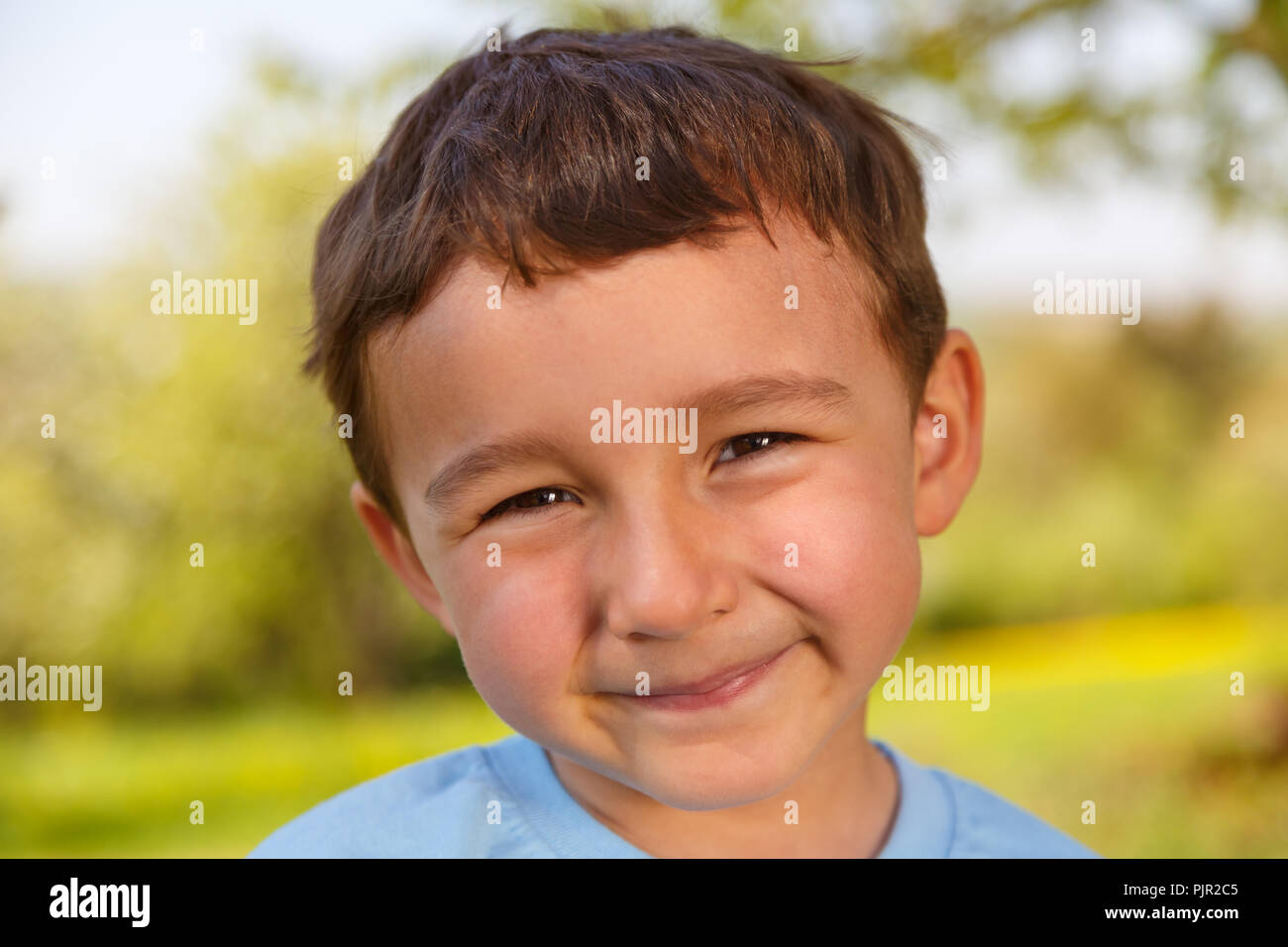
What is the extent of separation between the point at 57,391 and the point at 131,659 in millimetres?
1233

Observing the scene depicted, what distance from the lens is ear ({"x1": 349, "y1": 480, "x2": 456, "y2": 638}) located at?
1223 millimetres

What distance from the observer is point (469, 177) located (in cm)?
106

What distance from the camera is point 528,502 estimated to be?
3.39 feet

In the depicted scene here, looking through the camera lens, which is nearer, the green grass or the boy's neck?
the boy's neck

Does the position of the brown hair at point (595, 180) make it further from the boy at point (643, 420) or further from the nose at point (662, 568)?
the nose at point (662, 568)

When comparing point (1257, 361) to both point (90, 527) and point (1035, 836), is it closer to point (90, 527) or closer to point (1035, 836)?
point (1035, 836)

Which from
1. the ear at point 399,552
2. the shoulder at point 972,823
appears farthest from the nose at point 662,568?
the shoulder at point 972,823

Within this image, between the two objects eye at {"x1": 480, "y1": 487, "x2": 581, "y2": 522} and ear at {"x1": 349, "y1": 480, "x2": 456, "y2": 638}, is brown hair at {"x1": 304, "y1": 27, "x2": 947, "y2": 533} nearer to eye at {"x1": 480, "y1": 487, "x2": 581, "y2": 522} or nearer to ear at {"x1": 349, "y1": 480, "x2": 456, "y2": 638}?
ear at {"x1": 349, "y1": 480, "x2": 456, "y2": 638}

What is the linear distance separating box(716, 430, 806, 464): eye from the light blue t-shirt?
0.45 metres

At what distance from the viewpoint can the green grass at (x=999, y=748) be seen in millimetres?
4363

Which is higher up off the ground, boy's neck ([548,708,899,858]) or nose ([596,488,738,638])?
nose ([596,488,738,638])

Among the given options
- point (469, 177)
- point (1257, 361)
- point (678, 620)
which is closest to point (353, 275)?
Answer: point (469, 177)

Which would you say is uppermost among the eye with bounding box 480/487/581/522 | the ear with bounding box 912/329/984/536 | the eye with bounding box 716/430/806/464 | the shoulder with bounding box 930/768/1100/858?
the ear with bounding box 912/329/984/536

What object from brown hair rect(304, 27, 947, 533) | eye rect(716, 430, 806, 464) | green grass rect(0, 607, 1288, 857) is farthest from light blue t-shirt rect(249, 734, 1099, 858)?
green grass rect(0, 607, 1288, 857)
